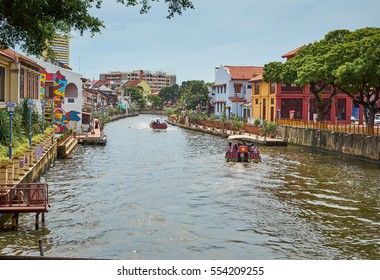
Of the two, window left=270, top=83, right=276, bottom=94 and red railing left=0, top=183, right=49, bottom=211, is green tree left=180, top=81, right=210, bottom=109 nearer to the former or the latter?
window left=270, top=83, right=276, bottom=94

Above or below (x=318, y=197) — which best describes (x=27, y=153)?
above

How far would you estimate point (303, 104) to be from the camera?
73.6 metres

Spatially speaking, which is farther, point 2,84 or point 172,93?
point 172,93

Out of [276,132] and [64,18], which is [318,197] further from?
[276,132]

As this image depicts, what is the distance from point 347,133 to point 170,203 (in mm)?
27459

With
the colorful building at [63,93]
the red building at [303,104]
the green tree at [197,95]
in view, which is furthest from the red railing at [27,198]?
the green tree at [197,95]

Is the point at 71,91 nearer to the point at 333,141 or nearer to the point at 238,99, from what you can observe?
the point at 333,141

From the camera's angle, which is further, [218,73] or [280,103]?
[218,73]

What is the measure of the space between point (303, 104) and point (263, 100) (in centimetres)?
825

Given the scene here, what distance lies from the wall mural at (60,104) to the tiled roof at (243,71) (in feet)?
138

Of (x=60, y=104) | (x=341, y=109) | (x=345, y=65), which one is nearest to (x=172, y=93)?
A: (x=341, y=109)

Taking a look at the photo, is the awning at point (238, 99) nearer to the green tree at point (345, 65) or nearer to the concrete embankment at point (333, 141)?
the concrete embankment at point (333, 141)
